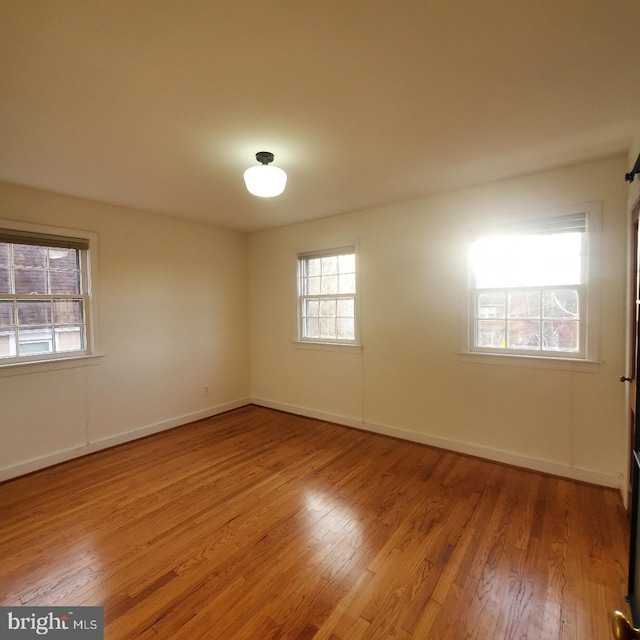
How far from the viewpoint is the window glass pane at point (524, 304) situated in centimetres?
292

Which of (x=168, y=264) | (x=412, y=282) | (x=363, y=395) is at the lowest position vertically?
(x=363, y=395)

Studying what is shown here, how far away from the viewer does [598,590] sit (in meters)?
1.69

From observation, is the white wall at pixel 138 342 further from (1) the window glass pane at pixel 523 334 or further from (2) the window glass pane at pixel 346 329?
(1) the window glass pane at pixel 523 334

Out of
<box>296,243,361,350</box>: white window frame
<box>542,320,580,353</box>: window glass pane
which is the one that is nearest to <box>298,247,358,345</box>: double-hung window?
<box>296,243,361,350</box>: white window frame

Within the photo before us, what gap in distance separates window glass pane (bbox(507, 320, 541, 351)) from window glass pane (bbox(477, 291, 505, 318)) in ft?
0.46

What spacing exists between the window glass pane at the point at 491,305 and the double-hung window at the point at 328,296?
1.37m

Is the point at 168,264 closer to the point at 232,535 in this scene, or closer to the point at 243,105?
the point at 243,105

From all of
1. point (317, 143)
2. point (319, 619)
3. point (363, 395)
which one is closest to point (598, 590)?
point (319, 619)

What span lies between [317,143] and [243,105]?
598 millimetres

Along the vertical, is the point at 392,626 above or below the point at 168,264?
below

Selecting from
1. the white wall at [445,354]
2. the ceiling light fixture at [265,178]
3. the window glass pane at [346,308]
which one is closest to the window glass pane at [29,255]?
the ceiling light fixture at [265,178]

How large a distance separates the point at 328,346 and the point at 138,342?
2220 mm

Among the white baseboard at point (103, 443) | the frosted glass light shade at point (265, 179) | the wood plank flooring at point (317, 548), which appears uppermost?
the frosted glass light shade at point (265, 179)

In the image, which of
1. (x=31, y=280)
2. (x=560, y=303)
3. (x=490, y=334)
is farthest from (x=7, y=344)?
(x=560, y=303)
